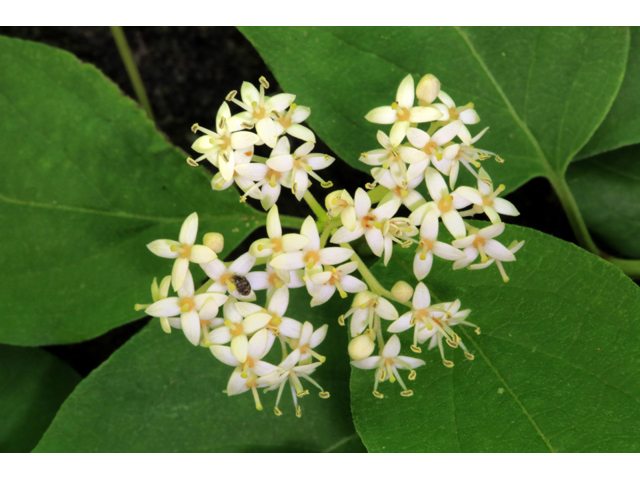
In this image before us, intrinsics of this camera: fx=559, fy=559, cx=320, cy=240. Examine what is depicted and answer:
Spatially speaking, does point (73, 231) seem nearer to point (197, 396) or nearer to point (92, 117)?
point (92, 117)

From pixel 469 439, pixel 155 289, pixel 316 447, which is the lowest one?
pixel 316 447

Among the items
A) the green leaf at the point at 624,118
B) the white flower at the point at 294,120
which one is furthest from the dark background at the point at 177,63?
the green leaf at the point at 624,118

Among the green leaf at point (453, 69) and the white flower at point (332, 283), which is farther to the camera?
the green leaf at point (453, 69)

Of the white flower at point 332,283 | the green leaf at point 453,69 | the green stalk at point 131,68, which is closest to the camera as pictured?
the white flower at point 332,283

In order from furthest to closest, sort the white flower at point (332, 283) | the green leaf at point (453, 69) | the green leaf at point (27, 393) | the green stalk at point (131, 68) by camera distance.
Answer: the green stalk at point (131, 68), the green leaf at point (27, 393), the green leaf at point (453, 69), the white flower at point (332, 283)

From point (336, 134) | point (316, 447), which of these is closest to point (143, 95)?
point (336, 134)

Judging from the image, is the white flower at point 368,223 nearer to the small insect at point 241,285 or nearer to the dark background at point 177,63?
the small insect at point 241,285
